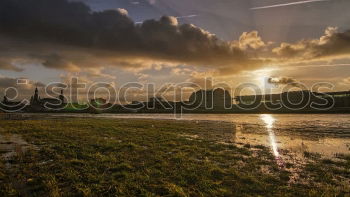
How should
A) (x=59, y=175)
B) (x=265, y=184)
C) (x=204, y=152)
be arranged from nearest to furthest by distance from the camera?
(x=265, y=184)
(x=59, y=175)
(x=204, y=152)

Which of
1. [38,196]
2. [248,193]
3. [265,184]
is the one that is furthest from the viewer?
[265,184]

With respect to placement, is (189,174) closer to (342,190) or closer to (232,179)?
(232,179)

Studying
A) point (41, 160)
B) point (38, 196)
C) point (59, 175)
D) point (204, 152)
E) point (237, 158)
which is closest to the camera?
point (38, 196)

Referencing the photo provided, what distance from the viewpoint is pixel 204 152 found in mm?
16859

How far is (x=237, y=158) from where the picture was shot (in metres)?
14.9

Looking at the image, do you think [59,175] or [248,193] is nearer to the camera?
[248,193]

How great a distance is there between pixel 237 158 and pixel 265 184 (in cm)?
515

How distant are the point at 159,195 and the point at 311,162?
10.4 meters

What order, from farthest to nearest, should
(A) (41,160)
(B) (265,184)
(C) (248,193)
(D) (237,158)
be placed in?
(D) (237,158) → (A) (41,160) → (B) (265,184) → (C) (248,193)

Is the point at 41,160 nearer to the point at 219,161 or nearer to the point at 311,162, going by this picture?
the point at 219,161

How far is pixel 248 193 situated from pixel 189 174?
122 inches

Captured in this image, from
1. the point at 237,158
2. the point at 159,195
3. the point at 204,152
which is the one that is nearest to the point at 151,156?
the point at 204,152

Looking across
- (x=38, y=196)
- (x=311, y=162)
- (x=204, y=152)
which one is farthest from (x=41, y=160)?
(x=311, y=162)

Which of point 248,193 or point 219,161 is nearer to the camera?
point 248,193
